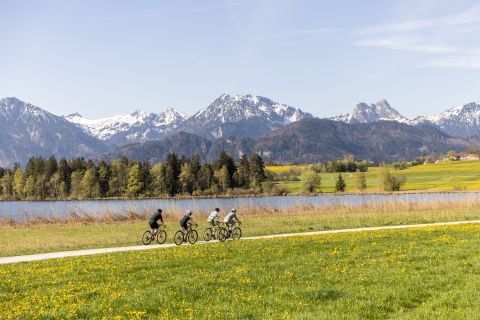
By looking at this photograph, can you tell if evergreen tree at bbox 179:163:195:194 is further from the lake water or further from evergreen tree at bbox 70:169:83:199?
the lake water

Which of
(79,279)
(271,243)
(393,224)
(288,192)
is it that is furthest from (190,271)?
(288,192)

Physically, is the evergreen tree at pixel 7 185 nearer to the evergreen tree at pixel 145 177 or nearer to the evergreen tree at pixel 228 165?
the evergreen tree at pixel 145 177

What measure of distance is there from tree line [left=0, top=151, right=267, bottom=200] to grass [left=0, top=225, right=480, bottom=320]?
4551 inches

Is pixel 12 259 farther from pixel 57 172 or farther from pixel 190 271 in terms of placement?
pixel 57 172

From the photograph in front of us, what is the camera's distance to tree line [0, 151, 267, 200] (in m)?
138

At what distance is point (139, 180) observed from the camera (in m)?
140

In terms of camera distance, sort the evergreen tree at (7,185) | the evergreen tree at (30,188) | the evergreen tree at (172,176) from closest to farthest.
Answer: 1. the evergreen tree at (172,176)
2. the evergreen tree at (30,188)
3. the evergreen tree at (7,185)

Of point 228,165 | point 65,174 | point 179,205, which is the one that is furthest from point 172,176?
point 179,205

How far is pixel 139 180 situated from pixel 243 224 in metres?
101

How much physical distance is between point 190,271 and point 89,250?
11533 mm

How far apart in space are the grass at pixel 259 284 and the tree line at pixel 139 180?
11560cm

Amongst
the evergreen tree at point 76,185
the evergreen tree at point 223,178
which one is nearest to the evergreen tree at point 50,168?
the evergreen tree at point 76,185

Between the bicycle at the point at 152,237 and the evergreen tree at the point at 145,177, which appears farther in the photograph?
the evergreen tree at the point at 145,177

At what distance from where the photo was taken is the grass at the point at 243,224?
31.5m
